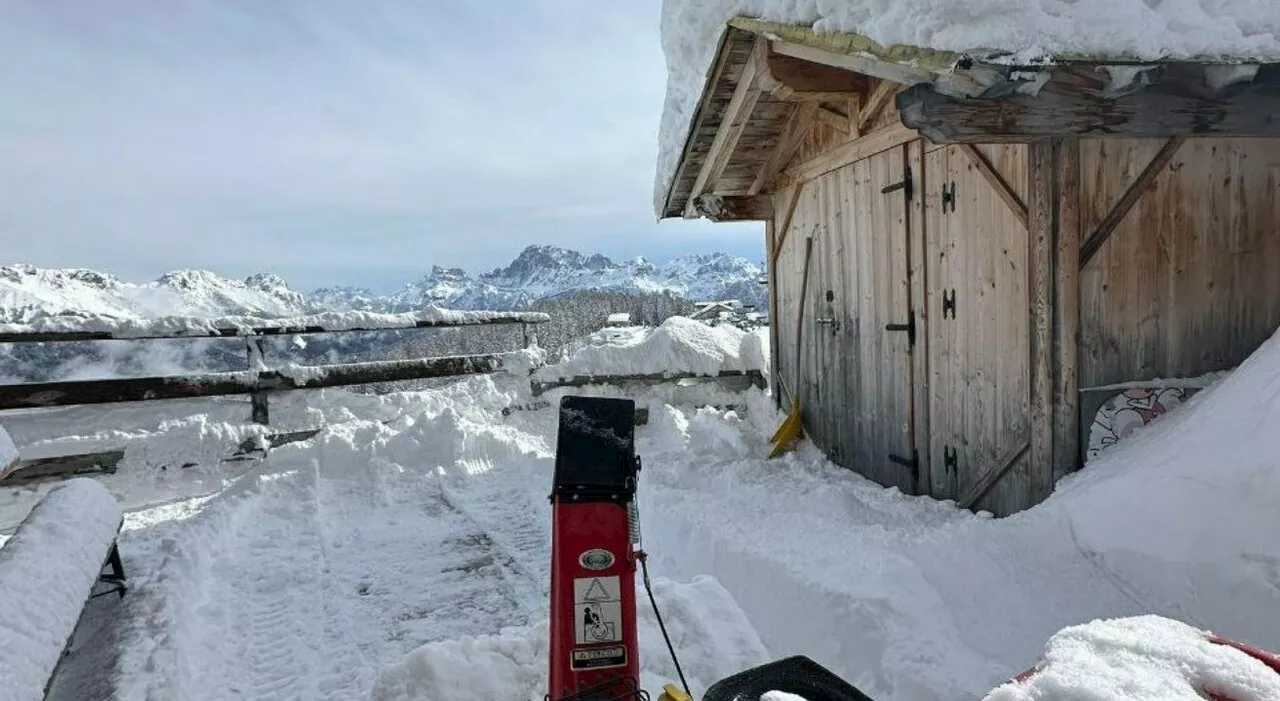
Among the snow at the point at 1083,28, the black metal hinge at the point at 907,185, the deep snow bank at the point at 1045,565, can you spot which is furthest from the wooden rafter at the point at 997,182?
the deep snow bank at the point at 1045,565

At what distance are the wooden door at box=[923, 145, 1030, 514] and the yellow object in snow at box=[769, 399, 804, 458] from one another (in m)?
2.27

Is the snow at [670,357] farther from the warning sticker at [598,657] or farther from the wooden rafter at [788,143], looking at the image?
the warning sticker at [598,657]

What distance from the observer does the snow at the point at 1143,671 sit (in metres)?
1.14

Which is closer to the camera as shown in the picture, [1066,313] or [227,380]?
[1066,313]

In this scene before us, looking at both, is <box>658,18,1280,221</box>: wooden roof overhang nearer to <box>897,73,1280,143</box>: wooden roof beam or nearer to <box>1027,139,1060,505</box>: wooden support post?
<box>897,73,1280,143</box>: wooden roof beam

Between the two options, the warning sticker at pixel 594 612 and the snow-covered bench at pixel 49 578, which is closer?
the warning sticker at pixel 594 612

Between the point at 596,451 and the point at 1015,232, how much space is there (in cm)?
346

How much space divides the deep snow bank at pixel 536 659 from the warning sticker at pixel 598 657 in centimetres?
79

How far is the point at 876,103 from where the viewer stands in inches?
A: 227

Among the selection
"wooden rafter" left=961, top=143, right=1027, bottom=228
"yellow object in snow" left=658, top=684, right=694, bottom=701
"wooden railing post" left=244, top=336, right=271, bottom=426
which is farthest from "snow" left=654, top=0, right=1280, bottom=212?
"wooden railing post" left=244, top=336, right=271, bottom=426

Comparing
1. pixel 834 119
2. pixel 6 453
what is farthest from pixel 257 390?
pixel 834 119

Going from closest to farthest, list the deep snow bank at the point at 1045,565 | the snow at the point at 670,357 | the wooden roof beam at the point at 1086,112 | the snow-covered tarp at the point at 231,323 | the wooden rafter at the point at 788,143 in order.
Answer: the deep snow bank at the point at 1045,565 < the wooden roof beam at the point at 1086,112 < the snow-covered tarp at the point at 231,323 < the wooden rafter at the point at 788,143 < the snow at the point at 670,357

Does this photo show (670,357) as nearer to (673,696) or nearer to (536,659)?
(536,659)

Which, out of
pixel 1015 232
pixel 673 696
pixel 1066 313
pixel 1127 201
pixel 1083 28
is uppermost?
pixel 1083 28
